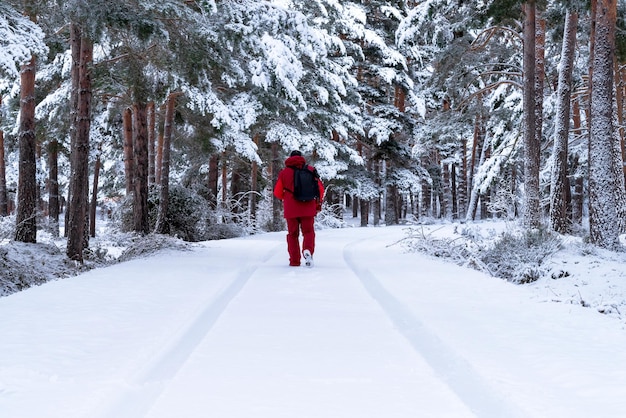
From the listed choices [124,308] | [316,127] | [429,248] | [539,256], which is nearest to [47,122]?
[316,127]

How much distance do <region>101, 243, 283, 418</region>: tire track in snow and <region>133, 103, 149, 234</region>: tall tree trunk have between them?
8.26 meters

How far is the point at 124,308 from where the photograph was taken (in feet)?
16.5

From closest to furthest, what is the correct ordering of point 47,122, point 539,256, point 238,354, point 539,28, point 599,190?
point 238,354, point 539,256, point 599,190, point 539,28, point 47,122

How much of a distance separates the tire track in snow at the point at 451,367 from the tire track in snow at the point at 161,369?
1685 millimetres

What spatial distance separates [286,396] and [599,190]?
10220 mm

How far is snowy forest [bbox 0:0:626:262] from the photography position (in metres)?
9.12

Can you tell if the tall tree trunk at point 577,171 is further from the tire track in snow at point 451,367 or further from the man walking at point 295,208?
the tire track in snow at point 451,367

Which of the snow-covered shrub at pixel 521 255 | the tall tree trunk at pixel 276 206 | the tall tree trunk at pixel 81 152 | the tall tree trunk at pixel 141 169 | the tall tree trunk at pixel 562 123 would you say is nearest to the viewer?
the snow-covered shrub at pixel 521 255

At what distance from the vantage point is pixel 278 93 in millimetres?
11477

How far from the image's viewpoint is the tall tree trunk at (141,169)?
42.3ft

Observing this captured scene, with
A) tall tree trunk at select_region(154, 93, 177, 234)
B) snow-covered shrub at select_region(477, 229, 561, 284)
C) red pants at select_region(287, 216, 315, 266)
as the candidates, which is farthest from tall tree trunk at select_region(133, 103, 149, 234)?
snow-covered shrub at select_region(477, 229, 561, 284)

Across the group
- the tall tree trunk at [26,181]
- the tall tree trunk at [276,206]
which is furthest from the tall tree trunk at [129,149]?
the tall tree trunk at [26,181]

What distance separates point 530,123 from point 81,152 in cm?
1047

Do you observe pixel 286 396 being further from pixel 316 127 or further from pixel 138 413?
pixel 316 127
